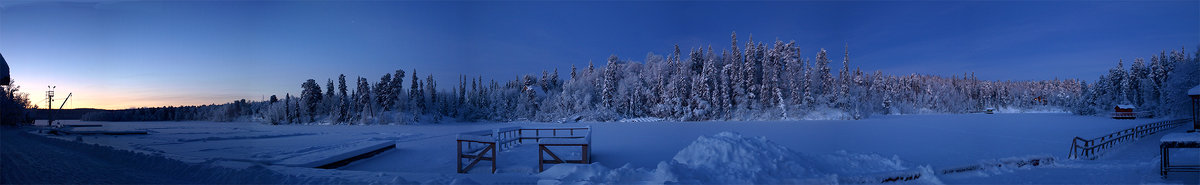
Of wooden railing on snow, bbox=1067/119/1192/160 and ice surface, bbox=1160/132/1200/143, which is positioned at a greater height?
ice surface, bbox=1160/132/1200/143

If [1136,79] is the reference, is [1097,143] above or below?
below

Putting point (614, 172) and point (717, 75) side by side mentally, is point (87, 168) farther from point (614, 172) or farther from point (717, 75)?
point (717, 75)

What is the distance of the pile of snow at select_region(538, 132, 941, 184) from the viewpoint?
19.8 ft

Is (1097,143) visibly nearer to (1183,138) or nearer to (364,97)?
(1183,138)

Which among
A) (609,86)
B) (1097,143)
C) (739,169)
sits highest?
(609,86)

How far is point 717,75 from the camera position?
56.9 m

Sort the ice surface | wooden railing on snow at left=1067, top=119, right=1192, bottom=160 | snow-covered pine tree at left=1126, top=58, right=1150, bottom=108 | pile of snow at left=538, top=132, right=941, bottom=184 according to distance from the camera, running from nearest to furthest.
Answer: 1. pile of snow at left=538, top=132, right=941, bottom=184
2. the ice surface
3. wooden railing on snow at left=1067, top=119, right=1192, bottom=160
4. snow-covered pine tree at left=1126, top=58, right=1150, bottom=108

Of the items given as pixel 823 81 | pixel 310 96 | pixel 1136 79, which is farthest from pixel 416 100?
pixel 1136 79

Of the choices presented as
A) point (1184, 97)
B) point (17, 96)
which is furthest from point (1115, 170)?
point (17, 96)

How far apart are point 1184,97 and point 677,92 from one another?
1556 inches

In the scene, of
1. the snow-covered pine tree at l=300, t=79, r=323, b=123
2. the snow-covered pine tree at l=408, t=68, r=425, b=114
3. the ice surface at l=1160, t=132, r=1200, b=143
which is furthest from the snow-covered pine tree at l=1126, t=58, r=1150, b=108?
the snow-covered pine tree at l=300, t=79, r=323, b=123

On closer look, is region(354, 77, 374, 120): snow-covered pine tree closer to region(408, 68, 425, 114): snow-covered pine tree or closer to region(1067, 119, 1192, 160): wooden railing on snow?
region(408, 68, 425, 114): snow-covered pine tree

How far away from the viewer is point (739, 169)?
7.27m

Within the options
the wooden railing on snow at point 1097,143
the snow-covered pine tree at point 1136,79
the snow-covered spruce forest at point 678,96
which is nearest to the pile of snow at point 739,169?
the wooden railing on snow at point 1097,143
